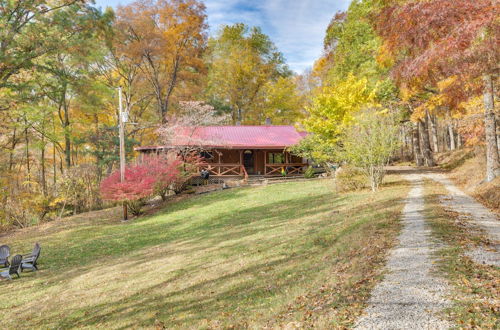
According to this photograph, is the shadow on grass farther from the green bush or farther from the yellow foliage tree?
the yellow foliage tree

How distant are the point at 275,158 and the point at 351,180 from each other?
14279mm

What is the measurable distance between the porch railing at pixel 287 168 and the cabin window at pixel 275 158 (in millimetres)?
1076

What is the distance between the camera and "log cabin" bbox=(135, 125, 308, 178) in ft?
82.0

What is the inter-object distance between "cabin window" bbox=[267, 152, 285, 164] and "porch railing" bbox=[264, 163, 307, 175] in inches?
42.4

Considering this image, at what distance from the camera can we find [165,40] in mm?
29047

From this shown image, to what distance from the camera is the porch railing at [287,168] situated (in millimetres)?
27009

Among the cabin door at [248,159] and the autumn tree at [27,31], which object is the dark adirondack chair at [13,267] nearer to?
the autumn tree at [27,31]

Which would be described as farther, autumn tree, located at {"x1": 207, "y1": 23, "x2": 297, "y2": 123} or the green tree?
autumn tree, located at {"x1": 207, "y1": 23, "x2": 297, "y2": 123}

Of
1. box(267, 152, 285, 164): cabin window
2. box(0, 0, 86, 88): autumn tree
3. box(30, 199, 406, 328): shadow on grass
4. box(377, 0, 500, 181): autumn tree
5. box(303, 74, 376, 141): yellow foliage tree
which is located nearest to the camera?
box(30, 199, 406, 328): shadow on grass

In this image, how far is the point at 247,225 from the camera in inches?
485

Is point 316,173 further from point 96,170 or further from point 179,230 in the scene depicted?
point 96,170

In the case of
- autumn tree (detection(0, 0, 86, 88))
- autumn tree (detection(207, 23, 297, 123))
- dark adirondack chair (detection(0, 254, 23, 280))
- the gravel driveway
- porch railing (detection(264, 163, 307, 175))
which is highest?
autumn tree (detection(207, 23, 297, 123))

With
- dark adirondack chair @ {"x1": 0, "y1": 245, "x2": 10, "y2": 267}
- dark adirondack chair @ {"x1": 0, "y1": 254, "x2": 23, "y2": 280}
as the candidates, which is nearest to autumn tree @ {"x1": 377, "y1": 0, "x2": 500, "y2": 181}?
dark adirondack chair @ {"x1": 0, "y1": 254, "x2": 23, "y2": 280}

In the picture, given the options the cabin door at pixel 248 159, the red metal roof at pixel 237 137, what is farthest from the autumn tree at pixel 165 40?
the cabin door at pixel 248 159
